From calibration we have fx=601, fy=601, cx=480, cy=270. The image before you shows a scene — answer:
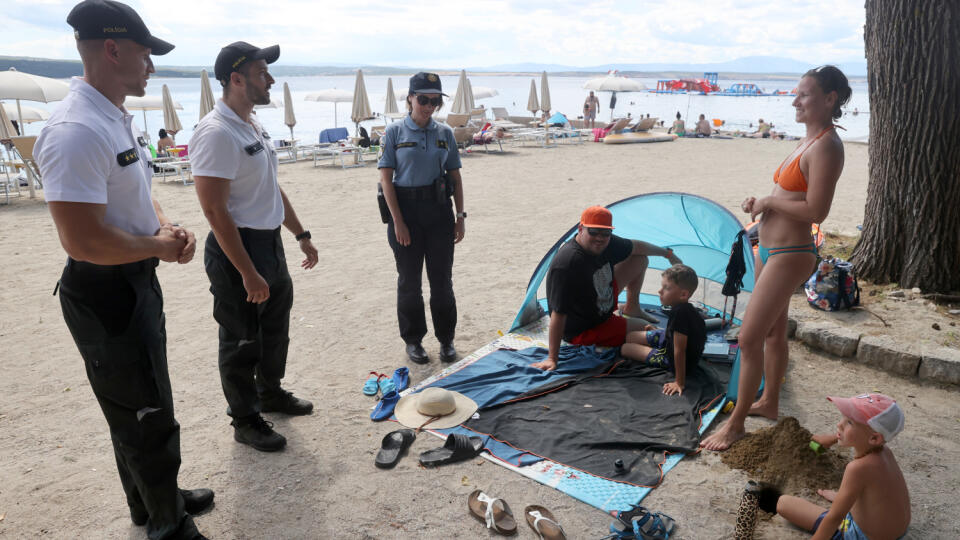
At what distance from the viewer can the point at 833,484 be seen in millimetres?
3209

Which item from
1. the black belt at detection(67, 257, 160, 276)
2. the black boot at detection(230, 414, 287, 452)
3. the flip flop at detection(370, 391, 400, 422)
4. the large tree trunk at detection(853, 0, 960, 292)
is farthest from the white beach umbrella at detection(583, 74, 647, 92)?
the black belt at detection(67, 257, 160, 276)

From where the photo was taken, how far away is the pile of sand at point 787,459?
3230 millimetres

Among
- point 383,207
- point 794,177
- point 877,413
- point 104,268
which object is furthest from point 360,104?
point 877,413

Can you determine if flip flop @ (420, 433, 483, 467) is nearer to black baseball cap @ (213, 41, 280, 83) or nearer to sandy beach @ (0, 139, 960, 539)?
sandy beach @ (0, 139, 960, 539)

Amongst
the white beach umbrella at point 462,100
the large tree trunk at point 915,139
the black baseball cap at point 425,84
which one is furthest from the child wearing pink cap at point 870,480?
the white beach umbrella at point 462,100

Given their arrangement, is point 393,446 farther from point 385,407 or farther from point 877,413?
point 877,413

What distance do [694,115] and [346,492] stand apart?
121 ft

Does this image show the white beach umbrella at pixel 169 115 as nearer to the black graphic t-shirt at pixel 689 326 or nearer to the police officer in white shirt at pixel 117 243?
the police officer in white shirt at pixel 117 243

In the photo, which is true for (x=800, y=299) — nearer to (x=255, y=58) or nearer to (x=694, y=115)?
(x=255, y=58)

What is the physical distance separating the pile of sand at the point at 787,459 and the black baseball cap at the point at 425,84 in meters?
3.07

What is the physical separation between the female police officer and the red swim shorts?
3.41 feet

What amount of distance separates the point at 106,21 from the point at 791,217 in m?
3.32

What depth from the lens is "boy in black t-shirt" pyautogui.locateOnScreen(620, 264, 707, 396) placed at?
4180 millimetres

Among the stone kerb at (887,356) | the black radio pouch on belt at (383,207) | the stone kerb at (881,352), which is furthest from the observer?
the black radio pouch on belt at (383,207)
